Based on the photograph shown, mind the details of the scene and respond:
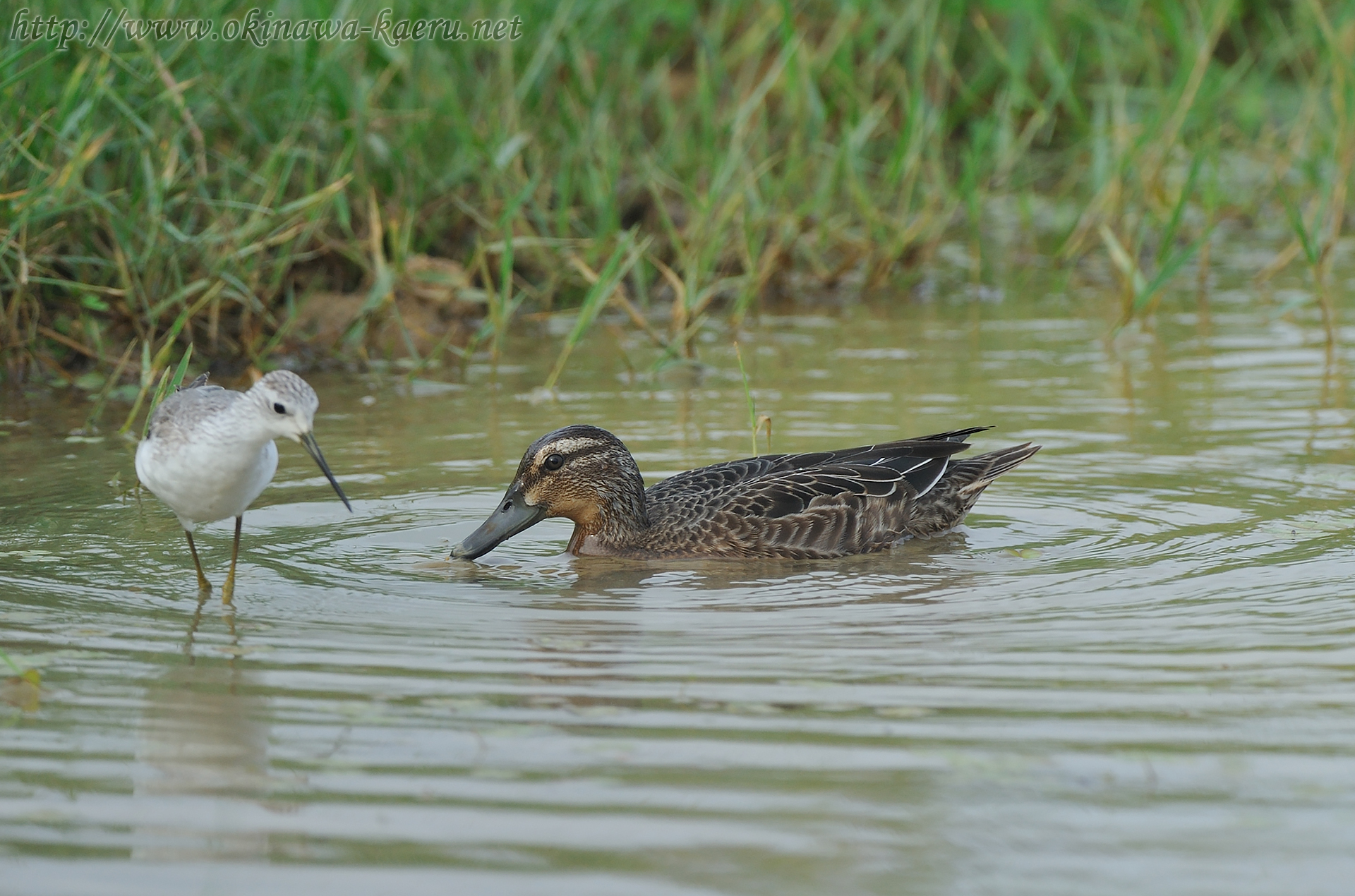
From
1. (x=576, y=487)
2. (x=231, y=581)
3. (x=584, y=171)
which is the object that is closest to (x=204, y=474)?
(x=231, y=581)

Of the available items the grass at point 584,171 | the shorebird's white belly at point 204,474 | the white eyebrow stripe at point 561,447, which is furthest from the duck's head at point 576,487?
the grass at point 584,171

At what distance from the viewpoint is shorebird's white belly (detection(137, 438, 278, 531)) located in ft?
18.0

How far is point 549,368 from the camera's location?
10.2 m

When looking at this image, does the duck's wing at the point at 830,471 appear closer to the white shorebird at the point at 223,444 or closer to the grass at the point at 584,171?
the grass at the point at 584,171

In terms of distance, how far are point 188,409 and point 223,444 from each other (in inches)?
10.9

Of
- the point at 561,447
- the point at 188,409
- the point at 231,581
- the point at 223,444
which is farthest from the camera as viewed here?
the point at 561,447

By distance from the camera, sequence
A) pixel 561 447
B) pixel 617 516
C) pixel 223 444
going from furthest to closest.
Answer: pixel 617 516 → pixel 561 447 → pixel 223 444

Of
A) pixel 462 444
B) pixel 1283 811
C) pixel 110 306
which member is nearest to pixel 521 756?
pixel 1283 811

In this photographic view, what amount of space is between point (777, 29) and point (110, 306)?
631 centimetres

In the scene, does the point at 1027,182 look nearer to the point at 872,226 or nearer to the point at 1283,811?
the point at 872,226

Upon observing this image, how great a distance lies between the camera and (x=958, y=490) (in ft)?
24.1

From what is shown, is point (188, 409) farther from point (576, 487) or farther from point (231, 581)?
point (576, 487)

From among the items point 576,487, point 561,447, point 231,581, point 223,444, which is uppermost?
point 223,444

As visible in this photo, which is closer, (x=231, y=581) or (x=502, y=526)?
(x=231, y=581)
